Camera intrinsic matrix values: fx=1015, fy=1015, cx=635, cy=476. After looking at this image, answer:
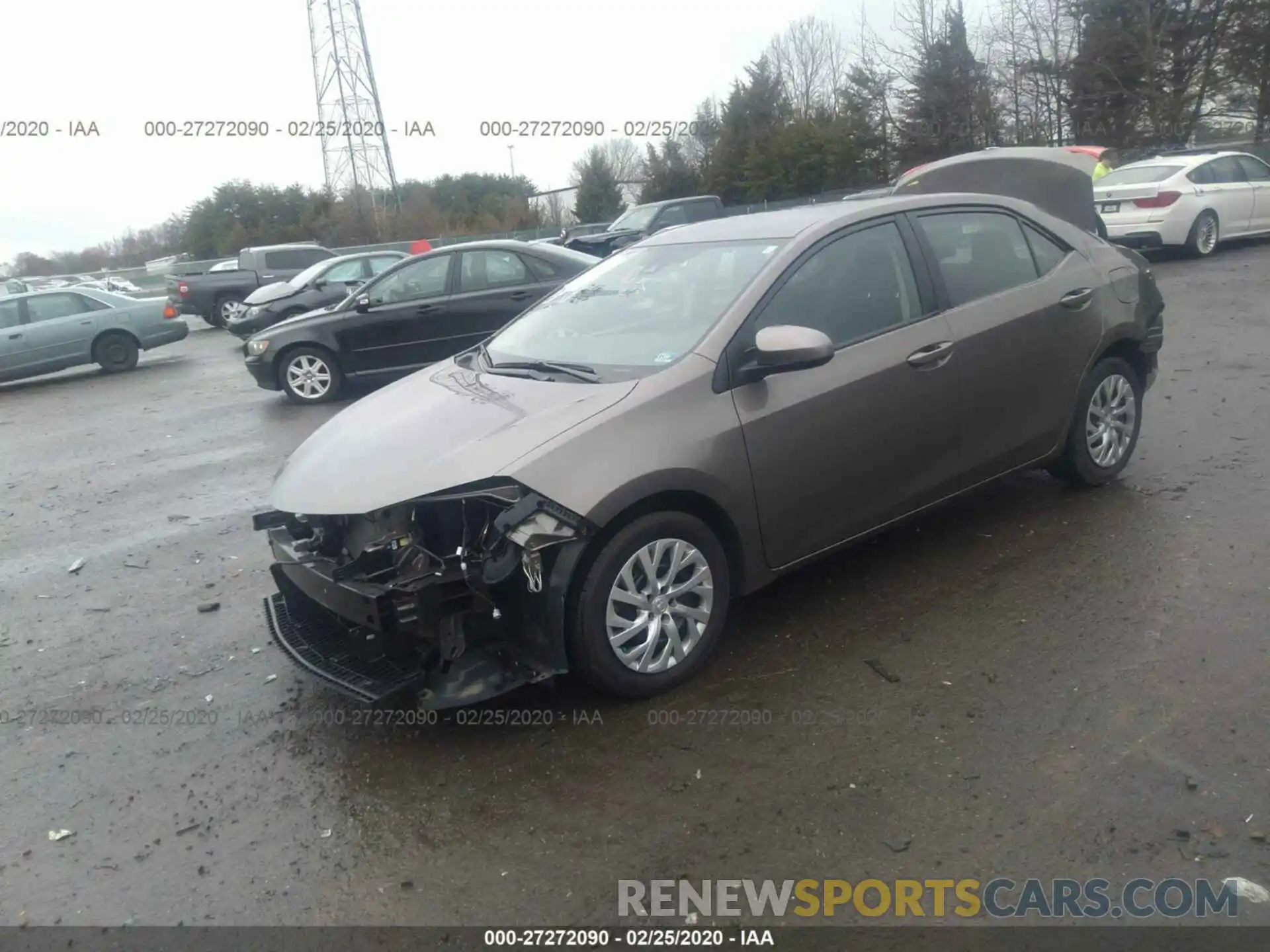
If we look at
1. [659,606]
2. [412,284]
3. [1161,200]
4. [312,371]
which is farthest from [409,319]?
[1161,200]

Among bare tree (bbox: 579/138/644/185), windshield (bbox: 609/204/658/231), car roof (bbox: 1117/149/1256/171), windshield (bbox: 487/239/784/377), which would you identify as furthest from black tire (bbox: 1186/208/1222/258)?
bare tree (bbox: 579/138/644/185)

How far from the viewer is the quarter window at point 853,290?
14.2 feet

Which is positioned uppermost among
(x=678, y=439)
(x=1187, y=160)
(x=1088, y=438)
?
(x=1187, y=160)

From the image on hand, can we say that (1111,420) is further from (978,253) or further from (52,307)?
(52,307)

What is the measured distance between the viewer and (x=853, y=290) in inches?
177

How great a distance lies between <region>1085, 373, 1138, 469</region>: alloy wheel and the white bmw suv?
1139 centimetres

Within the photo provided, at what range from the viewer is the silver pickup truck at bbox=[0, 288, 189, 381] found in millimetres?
15492

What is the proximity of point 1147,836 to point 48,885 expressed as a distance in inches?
130

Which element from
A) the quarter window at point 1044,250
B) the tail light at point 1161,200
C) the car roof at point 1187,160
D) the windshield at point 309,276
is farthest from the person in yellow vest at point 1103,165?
the windshield at point 309,276

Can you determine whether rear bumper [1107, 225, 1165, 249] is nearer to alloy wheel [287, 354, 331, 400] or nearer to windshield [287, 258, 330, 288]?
alloy wheel [287, 354, 331, 400]

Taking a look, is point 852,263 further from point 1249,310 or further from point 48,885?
point 1249,310

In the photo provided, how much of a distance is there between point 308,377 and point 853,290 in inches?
318

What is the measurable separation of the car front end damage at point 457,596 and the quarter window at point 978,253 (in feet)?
7.79

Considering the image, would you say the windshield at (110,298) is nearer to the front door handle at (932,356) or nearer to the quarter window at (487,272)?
the quarter window at (487,272)
